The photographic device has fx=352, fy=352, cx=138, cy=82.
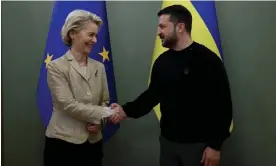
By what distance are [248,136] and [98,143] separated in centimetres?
119

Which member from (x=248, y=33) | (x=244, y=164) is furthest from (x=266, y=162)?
(x=248, y=33)

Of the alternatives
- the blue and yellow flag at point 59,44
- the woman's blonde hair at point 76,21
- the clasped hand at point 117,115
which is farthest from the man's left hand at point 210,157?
the woman's blonde hair at point 76,21

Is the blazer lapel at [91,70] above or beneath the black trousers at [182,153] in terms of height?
above

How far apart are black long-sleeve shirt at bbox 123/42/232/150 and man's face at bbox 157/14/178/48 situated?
0.08 m

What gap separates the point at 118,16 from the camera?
2.61m

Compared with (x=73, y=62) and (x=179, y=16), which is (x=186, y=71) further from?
(x=73, y=62)

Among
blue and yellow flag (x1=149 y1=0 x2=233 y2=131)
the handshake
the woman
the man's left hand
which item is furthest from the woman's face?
the man's left hand

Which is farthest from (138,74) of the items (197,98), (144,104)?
(197,98)

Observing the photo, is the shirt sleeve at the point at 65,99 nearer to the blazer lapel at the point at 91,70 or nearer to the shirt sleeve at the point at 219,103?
the blazer lapel at the point at 91,70

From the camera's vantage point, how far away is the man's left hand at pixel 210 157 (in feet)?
6.19

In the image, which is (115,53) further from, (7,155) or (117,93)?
(7,155)

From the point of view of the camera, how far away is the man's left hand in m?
1.89

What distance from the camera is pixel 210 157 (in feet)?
6.19

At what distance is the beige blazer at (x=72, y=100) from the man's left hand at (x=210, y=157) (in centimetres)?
62
